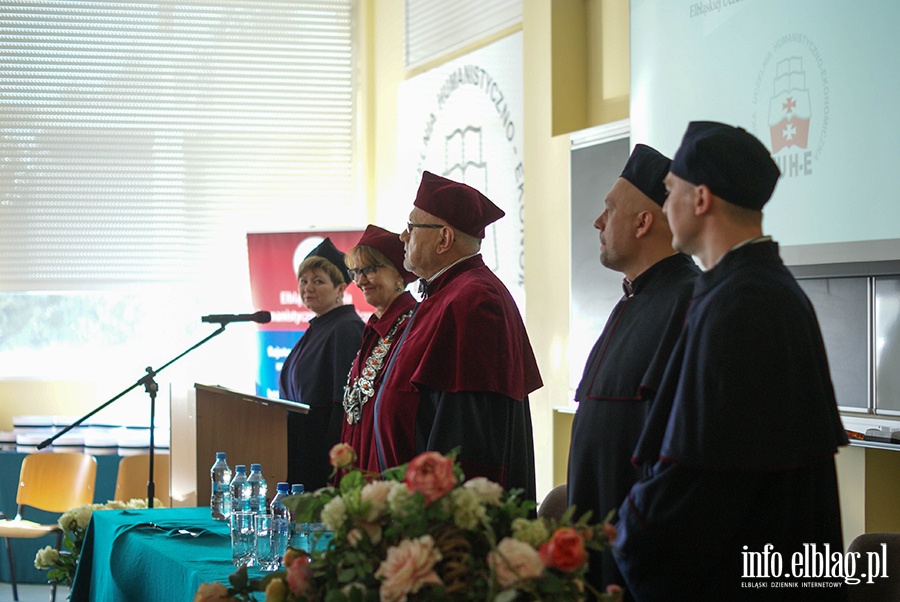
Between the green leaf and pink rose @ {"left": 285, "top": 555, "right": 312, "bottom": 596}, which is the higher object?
the green leaf

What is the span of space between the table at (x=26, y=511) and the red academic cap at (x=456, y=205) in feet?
13.9

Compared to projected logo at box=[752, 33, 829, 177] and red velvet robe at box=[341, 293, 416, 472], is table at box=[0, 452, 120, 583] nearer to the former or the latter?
red velvet robe at box=[341, 293, 416, 472]

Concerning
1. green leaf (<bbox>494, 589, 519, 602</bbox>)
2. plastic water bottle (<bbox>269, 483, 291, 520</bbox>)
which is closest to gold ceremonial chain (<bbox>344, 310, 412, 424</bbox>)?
plastic water bottle (<bbox>269, 483, 291, 520</bbox>)

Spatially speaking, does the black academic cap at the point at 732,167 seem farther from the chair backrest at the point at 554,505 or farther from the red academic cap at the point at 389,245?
the red academic cap at the point at 389,245

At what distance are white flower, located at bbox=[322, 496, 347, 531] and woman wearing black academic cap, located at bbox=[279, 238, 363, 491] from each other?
264cm

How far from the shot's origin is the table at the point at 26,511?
6.17 m

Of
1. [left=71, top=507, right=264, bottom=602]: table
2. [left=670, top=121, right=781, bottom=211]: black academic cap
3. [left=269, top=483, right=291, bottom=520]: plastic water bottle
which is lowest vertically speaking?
[left=71, top=507, right=264, bottom=602]: table

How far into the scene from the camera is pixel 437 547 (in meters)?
1.23

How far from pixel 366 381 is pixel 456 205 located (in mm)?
613

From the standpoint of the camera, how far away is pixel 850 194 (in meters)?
2.91

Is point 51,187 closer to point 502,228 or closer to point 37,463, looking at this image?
point 37,463

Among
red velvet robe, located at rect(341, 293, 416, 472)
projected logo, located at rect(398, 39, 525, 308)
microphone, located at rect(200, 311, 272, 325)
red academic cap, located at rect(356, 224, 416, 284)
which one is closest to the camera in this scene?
red velvet robe, located at rect(341, 293, 416, 472)

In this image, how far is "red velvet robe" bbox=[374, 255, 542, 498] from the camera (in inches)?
99.7

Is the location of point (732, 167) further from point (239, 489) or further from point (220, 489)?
point (220, 489)
